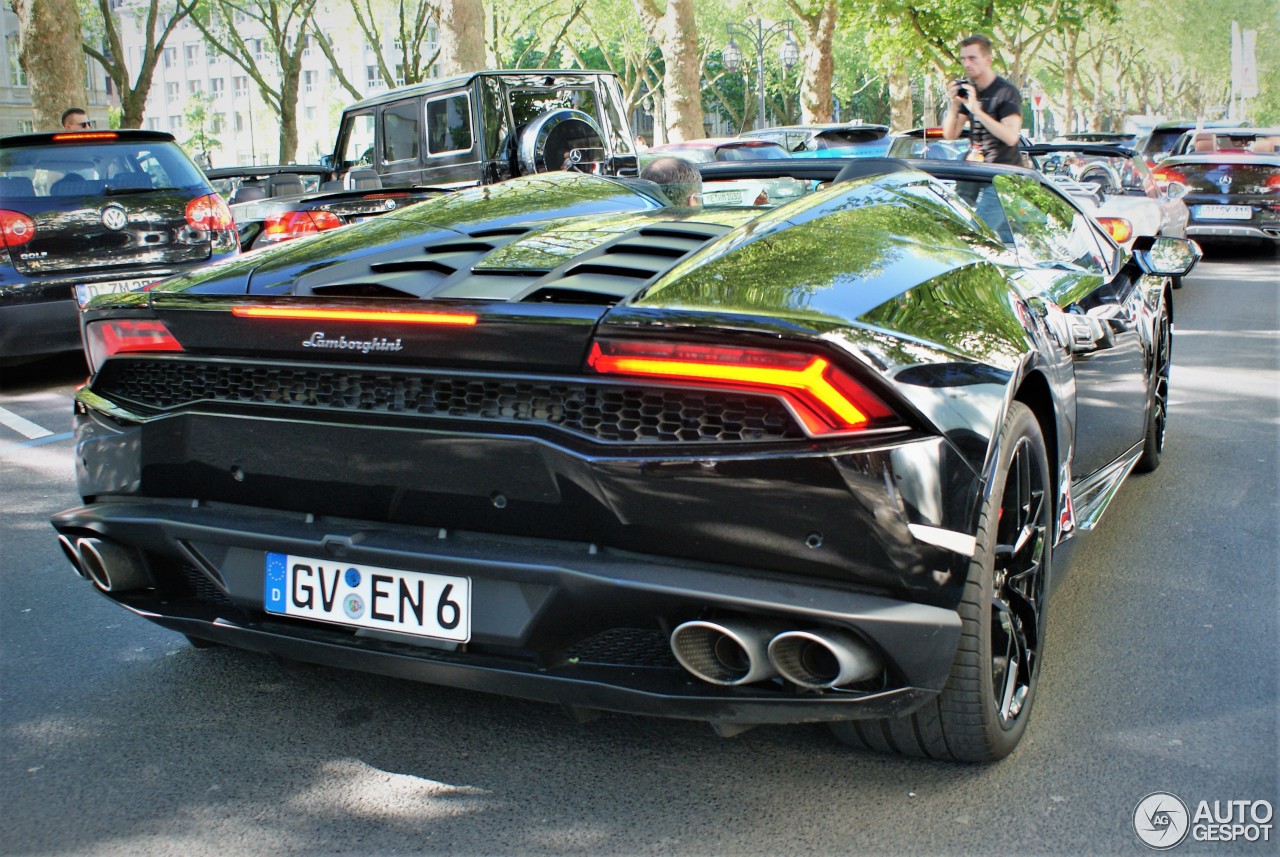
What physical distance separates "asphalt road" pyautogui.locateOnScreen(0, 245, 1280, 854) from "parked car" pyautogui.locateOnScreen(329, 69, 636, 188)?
274 inches

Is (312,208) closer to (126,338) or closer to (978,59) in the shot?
(978,59)

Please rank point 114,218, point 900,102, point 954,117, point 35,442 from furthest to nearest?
point 900,102 → point 954,117 → point 114,218 → point 35,442

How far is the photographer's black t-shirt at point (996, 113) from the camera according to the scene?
350 inches

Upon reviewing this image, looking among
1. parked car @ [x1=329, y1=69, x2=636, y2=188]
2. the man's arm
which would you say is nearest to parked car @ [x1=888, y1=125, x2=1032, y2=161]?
parked car @ [x1=329, y1=69, x2=636, y2=188]

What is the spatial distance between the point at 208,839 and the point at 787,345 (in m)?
1.53

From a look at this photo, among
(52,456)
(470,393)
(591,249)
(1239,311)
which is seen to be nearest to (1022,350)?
(591,249)

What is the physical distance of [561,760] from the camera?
3.05 metres

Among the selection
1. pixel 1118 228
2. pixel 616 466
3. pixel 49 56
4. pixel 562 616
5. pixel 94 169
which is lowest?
pixel 562 616

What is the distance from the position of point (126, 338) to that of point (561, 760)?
141 centimetres

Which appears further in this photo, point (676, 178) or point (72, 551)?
point (676, 178)

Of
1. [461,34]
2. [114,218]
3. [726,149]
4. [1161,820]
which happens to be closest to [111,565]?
[1161,820]

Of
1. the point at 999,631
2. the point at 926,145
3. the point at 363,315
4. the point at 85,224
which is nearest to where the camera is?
the point at 363,315

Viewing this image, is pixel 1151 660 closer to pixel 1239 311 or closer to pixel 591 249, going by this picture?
pixel 591 249

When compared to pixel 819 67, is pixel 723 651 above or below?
below
